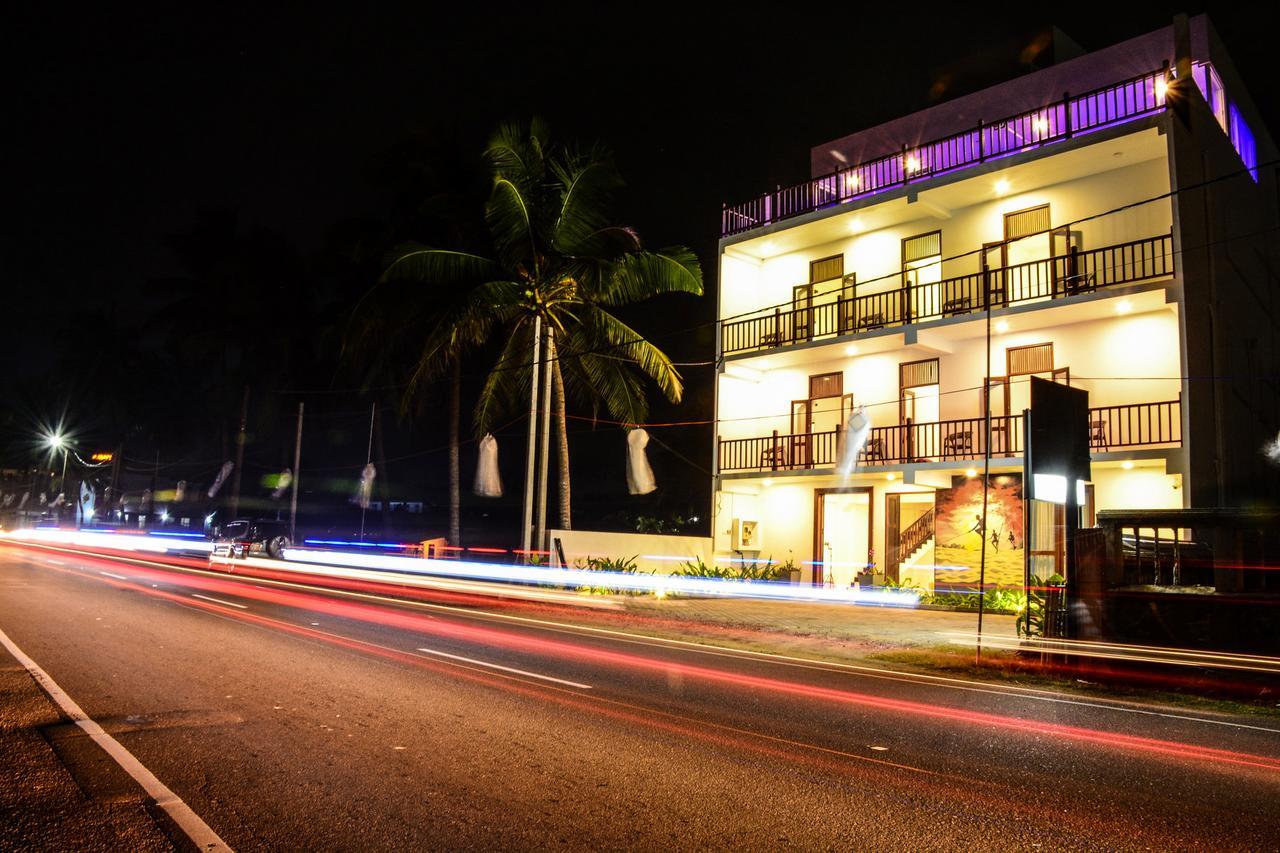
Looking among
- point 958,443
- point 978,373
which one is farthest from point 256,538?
point 978,373

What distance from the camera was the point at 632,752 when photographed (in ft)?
20.7

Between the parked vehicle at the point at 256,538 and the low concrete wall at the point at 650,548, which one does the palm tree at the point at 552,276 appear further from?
the parked vehicle at the point at 256,538

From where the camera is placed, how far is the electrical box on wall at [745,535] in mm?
24203

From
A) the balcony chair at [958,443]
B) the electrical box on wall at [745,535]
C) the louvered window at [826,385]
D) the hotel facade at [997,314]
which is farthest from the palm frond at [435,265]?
the balcony chair at [958,443]

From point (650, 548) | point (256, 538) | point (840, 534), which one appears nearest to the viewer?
point (840, 534)

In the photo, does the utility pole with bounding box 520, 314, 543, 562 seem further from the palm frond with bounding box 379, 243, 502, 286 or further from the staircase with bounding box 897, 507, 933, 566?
the staircase with bounding box 897, 507, 933, 566

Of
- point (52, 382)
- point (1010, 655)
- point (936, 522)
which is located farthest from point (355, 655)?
point (52, 382)

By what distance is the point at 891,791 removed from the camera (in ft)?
18.0

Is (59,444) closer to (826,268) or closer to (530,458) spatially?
(530,458)

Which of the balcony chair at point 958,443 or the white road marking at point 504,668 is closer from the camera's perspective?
the white road marking at point 504,668

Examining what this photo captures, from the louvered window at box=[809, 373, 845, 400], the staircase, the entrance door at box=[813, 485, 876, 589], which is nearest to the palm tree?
the louvered window at box=[809, 373, 845, 400]

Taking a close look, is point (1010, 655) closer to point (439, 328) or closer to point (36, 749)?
point (36, 749)

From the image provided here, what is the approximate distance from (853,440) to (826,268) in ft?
16.5

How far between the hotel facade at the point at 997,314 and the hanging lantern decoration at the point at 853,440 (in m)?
0.25
